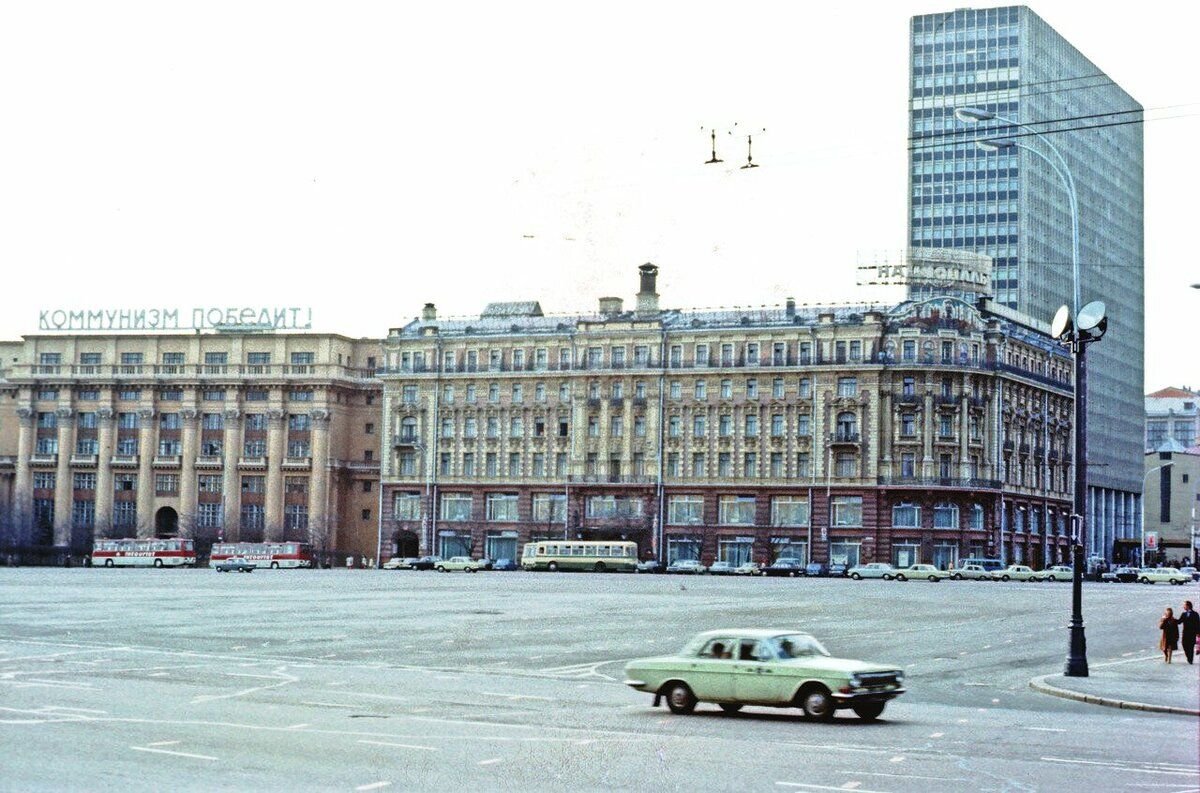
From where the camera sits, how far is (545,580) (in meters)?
96.9

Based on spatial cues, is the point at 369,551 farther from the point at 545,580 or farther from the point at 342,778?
the point at 342,778

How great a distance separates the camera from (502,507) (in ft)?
455

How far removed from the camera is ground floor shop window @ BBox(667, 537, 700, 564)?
5167 inches

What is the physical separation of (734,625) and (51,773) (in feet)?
107

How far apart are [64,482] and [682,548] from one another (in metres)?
60.8

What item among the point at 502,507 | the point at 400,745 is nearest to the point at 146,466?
the point at 502,507

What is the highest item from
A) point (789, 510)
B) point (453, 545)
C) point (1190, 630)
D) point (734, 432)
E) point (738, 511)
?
point (734, 432)

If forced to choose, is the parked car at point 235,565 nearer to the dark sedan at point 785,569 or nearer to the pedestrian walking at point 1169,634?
the dark sedan at point 785,569

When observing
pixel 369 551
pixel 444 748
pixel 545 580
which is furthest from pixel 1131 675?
pixel 369 551

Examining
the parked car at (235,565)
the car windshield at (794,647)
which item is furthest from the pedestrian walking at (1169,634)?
the parked car at (235,565)

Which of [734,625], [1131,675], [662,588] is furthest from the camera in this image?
[662,588]

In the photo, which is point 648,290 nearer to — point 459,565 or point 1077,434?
point 459,565

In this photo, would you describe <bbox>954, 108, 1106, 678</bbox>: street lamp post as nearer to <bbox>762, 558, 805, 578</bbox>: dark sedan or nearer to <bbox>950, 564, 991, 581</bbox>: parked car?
<bbox>950, 564, 991, 581</bbox>: parked car

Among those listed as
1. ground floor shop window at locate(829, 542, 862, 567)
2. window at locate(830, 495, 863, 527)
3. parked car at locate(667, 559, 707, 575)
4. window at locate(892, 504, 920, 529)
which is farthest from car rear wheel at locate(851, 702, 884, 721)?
window at locate(830, 495, 863, 527)
